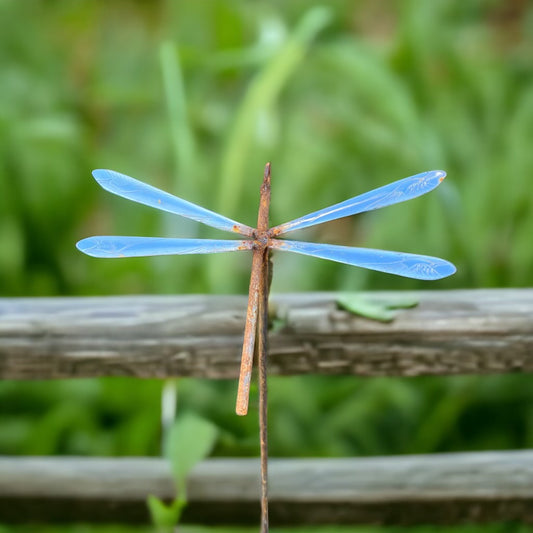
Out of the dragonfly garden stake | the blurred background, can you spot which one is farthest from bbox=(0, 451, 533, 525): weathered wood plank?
the blurred background

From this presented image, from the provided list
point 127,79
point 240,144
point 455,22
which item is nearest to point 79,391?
point 240,144

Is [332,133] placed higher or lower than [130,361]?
higher

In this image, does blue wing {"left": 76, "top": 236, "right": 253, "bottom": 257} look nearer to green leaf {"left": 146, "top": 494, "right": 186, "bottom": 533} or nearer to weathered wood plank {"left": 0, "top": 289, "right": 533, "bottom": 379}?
weathered wood plank {"left": 0, "top": 289, "right": 533, "bottom": 379}

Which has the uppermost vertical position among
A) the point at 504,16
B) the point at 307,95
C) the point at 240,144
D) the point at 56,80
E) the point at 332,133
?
the point at 504,16

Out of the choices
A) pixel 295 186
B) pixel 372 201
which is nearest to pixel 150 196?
pixel 372 201

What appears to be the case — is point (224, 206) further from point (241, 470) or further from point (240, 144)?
point (241, 470)

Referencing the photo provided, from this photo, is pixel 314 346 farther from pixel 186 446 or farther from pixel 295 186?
pixel 295 186
